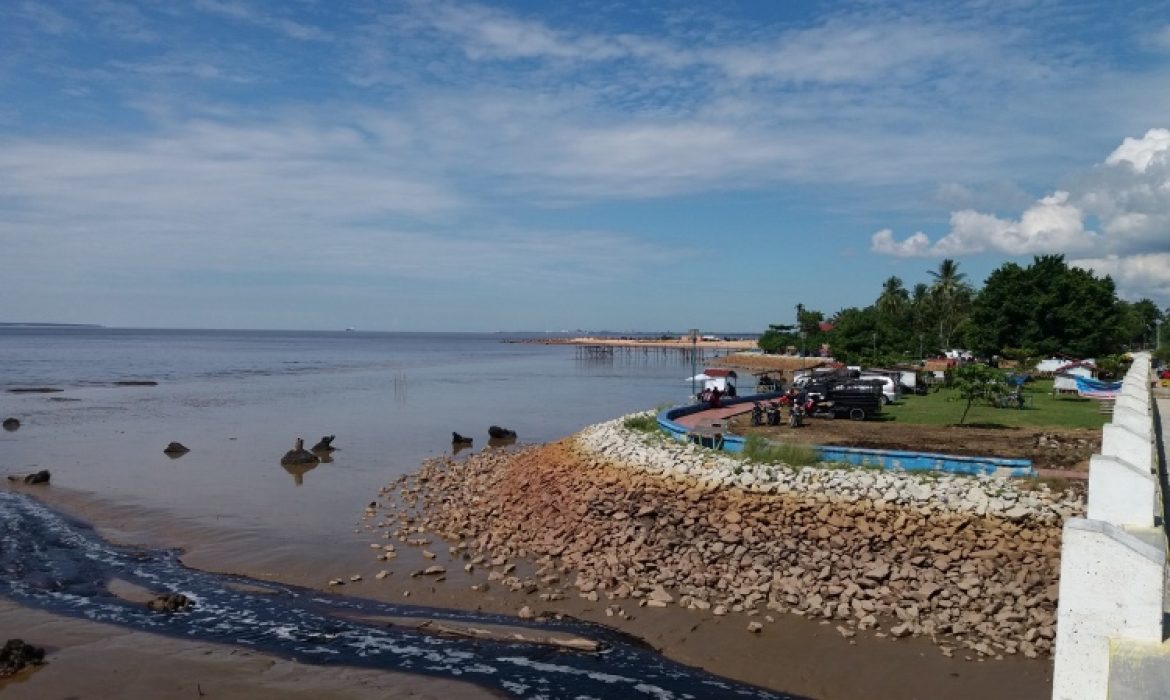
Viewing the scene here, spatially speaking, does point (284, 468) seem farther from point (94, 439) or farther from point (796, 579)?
point (796, 579)

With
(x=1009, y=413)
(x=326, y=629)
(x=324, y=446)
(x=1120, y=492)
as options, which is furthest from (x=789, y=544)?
(x=324, y=446)

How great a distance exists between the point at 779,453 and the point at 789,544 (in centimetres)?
384

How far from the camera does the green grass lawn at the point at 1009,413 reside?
24812mm

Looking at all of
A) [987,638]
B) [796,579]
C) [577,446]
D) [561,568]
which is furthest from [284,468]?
[987,638]

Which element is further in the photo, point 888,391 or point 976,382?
point 888,391

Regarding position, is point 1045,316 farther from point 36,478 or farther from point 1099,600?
point 1099,600

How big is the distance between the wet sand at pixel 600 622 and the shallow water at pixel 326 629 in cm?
34

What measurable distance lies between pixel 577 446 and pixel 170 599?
12460 millimetres

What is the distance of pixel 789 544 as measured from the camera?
15.1 meters

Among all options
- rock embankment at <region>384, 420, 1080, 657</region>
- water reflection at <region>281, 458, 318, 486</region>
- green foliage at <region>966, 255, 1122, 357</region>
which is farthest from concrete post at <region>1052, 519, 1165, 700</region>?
green foliage at <region>966, 255, 1122, 357</region>

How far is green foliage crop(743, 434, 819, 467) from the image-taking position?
18.3 meters

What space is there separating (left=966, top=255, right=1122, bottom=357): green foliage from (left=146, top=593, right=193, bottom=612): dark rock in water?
56.2m

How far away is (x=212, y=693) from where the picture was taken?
1091 cm

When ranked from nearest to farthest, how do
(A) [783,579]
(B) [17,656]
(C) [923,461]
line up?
(B) [17,656], (A) [783,579], (C) [923,461]
